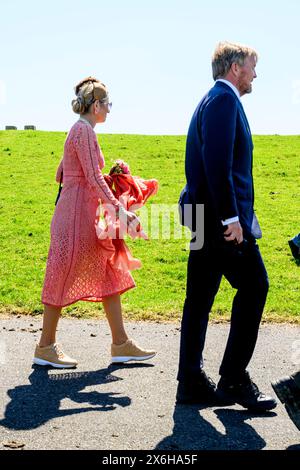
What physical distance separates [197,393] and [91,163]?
1.88m

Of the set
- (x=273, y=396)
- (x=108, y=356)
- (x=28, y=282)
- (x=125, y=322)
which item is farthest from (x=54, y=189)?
(x=273, y=396)

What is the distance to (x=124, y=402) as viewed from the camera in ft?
17.8

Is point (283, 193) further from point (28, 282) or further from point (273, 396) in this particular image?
point (273, 396)

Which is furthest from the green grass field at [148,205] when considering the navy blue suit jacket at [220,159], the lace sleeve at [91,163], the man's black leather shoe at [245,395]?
the navy blue suit jacket at [220,159]

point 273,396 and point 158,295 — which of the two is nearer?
point 273,396

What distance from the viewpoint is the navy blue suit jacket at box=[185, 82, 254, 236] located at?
4902 mm

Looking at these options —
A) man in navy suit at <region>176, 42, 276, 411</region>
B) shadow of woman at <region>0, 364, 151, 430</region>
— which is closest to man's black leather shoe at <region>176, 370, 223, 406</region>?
man in navy suit at <region>176, 42, 276, 411</region>

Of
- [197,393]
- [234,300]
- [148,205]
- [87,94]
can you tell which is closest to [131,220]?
[87,94]

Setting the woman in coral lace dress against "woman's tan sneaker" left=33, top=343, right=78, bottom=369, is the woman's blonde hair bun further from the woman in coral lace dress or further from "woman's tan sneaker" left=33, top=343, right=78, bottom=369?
"woman's tan sneaker" left=33, top=343, right=78, bottom=369

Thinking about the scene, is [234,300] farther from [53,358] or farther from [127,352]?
[53,358]

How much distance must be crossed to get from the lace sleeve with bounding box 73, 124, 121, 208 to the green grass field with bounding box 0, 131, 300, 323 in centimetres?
227

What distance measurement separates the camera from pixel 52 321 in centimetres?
630

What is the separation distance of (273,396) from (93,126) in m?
2.43

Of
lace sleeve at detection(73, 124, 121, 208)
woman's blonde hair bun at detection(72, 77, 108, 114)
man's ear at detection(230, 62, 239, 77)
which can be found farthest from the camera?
woman's blonde hair bun at detection(72, 77, 108, 114)
